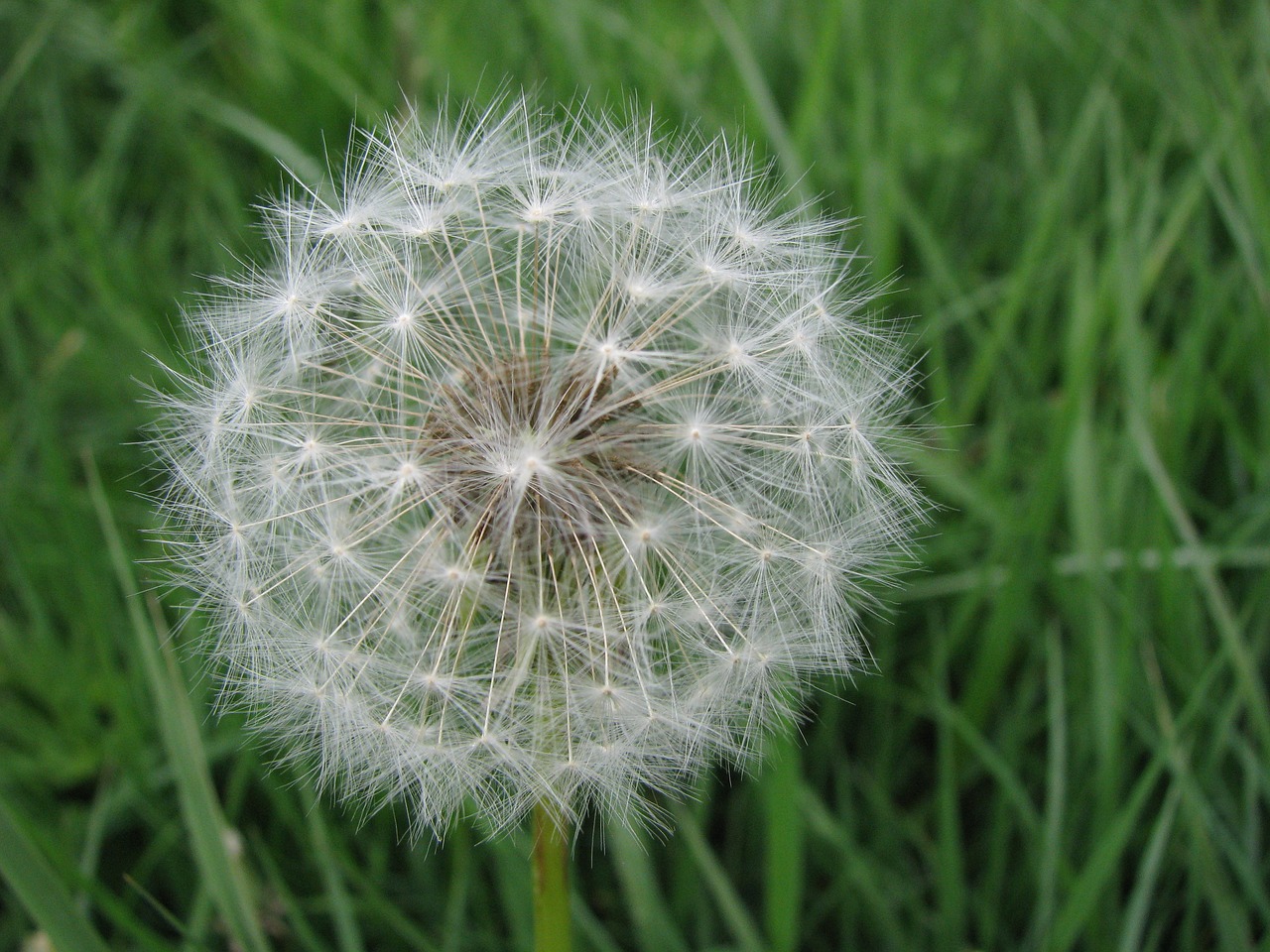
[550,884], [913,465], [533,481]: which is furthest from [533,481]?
[913,465]

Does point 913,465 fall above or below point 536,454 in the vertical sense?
below

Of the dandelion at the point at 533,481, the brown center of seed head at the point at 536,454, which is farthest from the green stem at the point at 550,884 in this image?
the brown center of seed head at the point at 536,454

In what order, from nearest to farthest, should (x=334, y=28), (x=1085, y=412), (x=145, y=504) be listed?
(x=1085, y=412), (x=145, y=504), (x=334, y=28)

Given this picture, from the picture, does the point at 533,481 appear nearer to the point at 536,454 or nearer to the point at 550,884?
the point at 536,454

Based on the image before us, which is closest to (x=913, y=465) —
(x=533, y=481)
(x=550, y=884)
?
(x=533, y=481)

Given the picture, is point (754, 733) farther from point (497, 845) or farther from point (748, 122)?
point (748, 122)

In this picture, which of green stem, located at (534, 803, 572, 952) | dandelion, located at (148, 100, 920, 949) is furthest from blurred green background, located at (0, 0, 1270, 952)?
green stem, located at (534, 803, 572, 952)

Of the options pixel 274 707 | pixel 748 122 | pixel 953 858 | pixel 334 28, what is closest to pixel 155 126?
pixel 334 28

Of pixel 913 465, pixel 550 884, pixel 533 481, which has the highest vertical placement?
pixel 533 481

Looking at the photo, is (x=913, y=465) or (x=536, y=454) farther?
(x=913, y=465)
